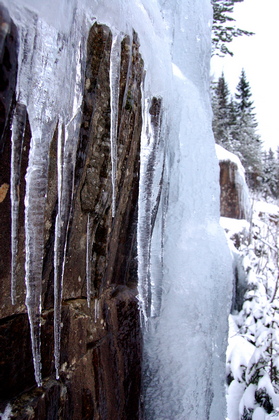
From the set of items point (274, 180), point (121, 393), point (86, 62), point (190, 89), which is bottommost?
point (121, 393)

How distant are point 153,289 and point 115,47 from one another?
1.14 metres

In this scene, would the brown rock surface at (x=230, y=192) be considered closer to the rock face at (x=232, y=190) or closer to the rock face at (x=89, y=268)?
the rock face at (x=232, y=190)

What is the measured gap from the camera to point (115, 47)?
1.12 metres

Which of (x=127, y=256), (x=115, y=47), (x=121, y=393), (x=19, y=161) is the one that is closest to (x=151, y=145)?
(x=115, y=47)

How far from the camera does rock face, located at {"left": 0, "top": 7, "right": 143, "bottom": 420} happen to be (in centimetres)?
88

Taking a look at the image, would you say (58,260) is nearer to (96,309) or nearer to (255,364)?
(96,309)

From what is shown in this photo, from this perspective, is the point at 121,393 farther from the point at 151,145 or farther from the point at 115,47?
the point at 115,47

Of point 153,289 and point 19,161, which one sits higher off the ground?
point 19,161

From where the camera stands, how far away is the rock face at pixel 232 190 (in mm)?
7516

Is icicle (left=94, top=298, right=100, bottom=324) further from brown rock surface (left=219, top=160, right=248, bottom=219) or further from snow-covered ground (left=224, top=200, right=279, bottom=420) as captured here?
brown rock surface (left=219, top=160, right=248, bottom=219)

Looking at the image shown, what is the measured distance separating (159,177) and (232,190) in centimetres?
644

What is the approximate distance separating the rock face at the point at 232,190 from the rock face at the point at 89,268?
633 cm

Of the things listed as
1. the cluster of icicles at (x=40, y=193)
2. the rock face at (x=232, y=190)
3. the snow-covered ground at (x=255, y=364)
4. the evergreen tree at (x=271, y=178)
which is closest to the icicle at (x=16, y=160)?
the cluster of icicles at (x=40, y=193)

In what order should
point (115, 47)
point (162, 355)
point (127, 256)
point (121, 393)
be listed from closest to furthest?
point (115, 47), point (121, 393), point (127, 256), point (162, 355)
